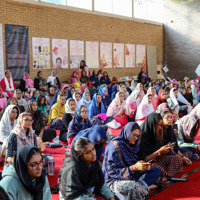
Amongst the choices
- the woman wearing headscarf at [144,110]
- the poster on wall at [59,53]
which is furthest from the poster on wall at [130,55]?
the woman wearing headscarf at [144,110]

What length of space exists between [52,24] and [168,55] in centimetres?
720

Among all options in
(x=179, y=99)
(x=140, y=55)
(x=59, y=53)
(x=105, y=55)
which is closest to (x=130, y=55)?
(x=140, y=55)

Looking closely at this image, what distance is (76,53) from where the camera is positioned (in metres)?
10.6

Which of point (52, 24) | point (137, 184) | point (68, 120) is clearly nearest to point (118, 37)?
point (52, 24)

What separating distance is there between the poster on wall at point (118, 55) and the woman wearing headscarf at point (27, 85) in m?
4.59

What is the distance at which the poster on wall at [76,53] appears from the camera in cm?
1041

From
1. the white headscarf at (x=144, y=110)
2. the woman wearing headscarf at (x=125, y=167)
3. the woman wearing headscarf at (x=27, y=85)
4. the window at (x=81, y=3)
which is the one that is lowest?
the woman wearing headscarf at (x=125, y=167)

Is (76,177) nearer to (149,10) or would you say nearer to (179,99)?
(179,99)

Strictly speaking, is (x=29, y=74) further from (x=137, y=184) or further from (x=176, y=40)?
(x=176, y=40)

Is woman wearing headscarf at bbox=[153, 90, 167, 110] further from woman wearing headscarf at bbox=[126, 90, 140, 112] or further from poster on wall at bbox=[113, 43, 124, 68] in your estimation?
poster on wall at bbox=[113, 43, 124, 68]

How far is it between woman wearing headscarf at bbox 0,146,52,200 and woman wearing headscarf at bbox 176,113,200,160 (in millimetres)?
2626

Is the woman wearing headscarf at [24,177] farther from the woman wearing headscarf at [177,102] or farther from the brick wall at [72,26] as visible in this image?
the brick wall at [72,26]

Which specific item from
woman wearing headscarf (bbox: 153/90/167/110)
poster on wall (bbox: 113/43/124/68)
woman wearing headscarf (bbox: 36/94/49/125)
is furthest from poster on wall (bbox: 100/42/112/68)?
woman wearing headscarf (bbox: 36/94/49/125)

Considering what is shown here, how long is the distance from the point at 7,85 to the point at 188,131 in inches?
208
